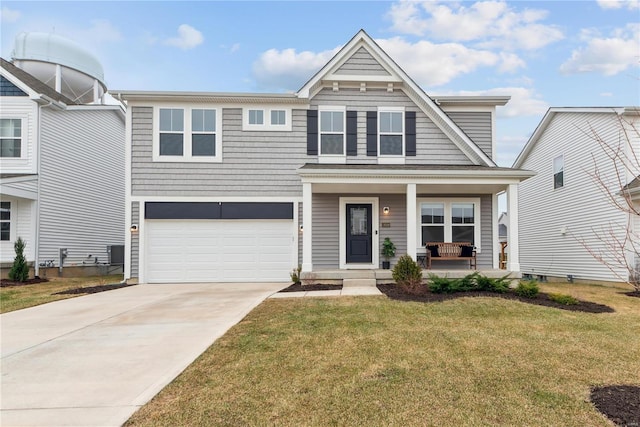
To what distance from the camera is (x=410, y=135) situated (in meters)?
12.5

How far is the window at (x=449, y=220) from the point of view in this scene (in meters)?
12.6

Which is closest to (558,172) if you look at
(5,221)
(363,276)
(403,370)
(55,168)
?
(363,276)

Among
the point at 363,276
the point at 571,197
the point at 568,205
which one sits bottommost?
the point at 363,276

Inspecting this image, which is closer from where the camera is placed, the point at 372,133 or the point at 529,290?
the point at 529,290

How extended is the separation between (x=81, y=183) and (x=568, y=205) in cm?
2001

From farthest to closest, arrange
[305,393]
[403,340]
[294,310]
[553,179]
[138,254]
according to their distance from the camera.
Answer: [553,179] < [138,254] < [294,310] < [403,340] < [305,393]

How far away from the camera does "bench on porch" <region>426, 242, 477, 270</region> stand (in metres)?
11.3

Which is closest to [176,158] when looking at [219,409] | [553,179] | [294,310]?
[294,310]

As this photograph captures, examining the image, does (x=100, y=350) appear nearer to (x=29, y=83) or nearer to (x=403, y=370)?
(x=403, y=370)

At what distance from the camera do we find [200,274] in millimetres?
12211

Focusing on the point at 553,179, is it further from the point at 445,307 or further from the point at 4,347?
the point at 4,347

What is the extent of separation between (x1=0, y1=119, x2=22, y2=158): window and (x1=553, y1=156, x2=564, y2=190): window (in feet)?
68.5

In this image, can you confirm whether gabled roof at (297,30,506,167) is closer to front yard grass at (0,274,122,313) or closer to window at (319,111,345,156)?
window at (319,111,345,156)

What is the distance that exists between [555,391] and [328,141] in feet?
32.4
